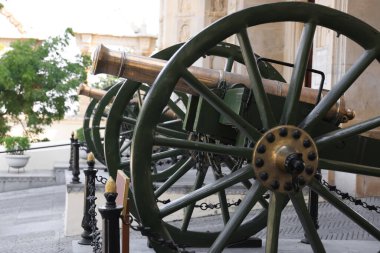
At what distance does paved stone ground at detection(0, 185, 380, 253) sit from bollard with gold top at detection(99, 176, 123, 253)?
1.86 meters

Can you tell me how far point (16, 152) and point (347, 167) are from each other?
45.8ft

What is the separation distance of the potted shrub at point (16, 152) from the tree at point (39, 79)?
303cm

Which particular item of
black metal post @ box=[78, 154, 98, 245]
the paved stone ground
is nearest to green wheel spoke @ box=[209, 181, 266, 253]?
the paved stone ground

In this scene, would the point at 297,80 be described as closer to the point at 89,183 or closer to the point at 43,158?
the point at 89,183

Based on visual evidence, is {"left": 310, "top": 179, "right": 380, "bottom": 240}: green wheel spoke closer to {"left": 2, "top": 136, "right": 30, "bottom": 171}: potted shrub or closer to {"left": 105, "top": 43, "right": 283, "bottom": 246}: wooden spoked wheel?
{"left": 105, "top": 43, "right": 283, "bottom": 246}: wooden spoked wheel

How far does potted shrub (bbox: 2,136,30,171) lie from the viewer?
58.5ft

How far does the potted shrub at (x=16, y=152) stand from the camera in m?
17.8

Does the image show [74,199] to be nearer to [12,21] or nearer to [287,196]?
Answer: [287,196]

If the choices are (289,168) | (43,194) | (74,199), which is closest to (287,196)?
(289,168)

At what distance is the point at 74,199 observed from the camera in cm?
1082

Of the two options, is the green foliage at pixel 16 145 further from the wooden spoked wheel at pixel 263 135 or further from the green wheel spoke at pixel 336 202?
the green wheel spoke at pixel 336 202

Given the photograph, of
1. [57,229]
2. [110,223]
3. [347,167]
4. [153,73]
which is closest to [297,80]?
[347,167]

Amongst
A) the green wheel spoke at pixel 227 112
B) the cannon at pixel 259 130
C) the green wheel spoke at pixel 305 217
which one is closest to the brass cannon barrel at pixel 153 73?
the cannon at pixel 259 130

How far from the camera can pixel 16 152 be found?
59.2 ft
